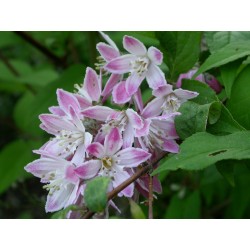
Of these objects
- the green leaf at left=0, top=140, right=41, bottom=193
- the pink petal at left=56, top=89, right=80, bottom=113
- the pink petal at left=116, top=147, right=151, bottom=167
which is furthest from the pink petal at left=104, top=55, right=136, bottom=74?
the green leaf at left=0, top=140, right=41, bottom=193

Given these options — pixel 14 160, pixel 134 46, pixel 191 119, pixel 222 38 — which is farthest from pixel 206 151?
pixel 14 160

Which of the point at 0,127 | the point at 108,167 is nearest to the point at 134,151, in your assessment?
the point at 108,167

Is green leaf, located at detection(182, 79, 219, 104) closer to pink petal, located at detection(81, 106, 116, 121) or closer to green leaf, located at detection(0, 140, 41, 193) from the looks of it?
pink petal, located at detection(81, 106, 116, 121)

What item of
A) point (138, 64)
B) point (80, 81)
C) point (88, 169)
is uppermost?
point (138, 64)

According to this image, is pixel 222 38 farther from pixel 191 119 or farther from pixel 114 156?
pixel 114 156

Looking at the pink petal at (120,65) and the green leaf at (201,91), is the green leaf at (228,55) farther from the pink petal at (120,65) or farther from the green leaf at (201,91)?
the pink petal at (120,65)

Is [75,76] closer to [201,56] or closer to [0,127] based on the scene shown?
[201,56]
